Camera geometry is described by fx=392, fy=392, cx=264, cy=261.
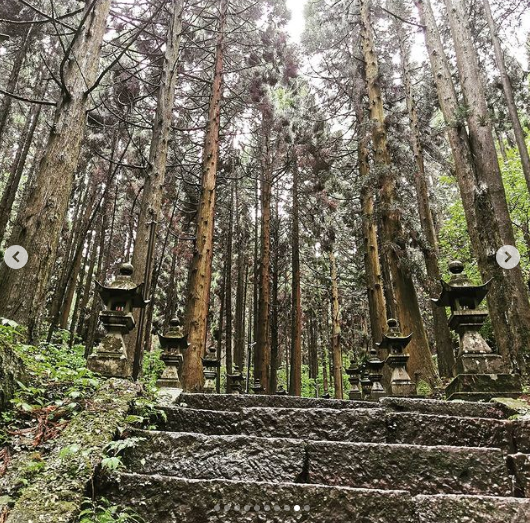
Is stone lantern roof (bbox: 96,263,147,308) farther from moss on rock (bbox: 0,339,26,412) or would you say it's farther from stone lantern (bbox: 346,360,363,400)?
stone lantern (bbox: 346,360,363,400)

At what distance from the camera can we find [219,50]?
11312mm

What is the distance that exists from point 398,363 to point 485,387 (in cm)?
228

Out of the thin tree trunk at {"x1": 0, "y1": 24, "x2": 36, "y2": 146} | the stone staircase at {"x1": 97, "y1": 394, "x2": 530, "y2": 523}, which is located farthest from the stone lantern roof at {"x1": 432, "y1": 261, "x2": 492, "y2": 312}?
the thin tree trunk at {"x1": 0, "y1": 24, "x2": 36, "y2": 146}

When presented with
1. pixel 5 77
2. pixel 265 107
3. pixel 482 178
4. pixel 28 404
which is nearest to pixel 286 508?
pixel 28 404

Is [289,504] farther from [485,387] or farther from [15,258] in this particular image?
[15,258]

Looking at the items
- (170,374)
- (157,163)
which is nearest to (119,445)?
(170,374)

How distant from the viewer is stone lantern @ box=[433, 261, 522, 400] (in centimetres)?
498

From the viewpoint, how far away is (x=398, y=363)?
285 inches

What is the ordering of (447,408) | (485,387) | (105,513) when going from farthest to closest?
(485,387) < (447,408) < (105,513)

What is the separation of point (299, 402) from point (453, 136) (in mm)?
7009

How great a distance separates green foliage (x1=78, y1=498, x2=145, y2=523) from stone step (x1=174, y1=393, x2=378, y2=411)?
6.85 ft

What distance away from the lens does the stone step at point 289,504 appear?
7.25 ft

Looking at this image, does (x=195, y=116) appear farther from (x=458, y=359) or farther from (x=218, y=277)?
(x=458, y=359)

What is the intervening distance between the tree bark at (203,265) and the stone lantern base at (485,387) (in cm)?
509
